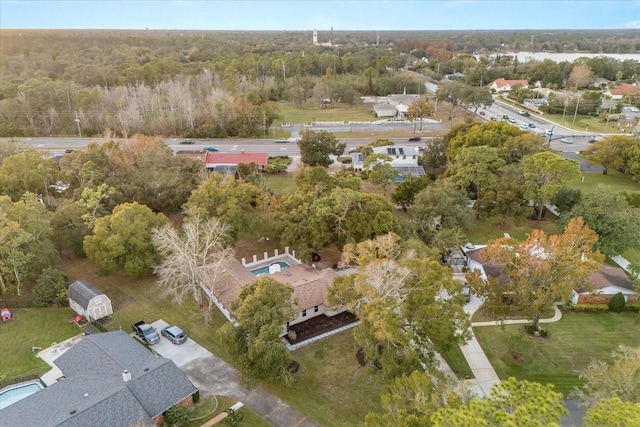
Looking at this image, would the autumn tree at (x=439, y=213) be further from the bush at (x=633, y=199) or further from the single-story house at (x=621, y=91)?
the single-story house at (x=621, y=91)

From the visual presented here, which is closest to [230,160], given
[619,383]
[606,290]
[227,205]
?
[227,205]

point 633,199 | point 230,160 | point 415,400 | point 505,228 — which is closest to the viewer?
point 415,400

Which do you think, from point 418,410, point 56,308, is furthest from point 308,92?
point 418,410

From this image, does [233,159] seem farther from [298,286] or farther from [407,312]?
[407,312]

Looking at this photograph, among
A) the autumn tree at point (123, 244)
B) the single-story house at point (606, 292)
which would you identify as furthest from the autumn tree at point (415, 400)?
the autumn tree at point (123, 244)

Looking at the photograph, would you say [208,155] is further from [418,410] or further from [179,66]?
[179,66]
